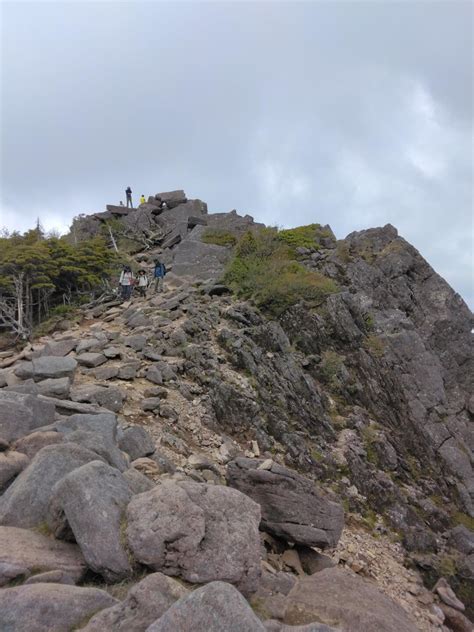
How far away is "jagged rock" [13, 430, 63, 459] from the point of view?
248 inches

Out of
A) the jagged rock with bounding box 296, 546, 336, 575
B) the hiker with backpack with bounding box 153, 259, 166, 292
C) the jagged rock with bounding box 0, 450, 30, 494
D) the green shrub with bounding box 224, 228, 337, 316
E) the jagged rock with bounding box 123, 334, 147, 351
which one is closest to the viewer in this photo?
the jagged rock with bounding box 0, 450, 30, 494

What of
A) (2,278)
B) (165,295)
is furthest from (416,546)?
(2,278)

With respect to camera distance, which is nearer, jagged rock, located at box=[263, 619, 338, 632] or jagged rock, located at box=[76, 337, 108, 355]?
jagged rock, located at box=[263, 619, 338, 632]

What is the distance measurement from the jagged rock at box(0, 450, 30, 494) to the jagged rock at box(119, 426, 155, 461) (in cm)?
262

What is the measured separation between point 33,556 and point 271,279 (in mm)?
15784

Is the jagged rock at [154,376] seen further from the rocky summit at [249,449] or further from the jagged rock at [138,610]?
the jagged rock at [138,610]

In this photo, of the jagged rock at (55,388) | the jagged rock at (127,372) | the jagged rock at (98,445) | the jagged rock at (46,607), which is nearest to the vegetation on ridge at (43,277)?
the jagged rock at (127,372)

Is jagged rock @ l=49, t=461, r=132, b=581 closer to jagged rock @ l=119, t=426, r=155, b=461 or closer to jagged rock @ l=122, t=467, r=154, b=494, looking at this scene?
jagged rock @ l=122, t=467, r=154, b=494

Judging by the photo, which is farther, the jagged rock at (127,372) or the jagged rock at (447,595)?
the jagged rock at (127,372)

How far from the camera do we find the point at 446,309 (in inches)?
892

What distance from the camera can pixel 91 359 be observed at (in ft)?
42.9

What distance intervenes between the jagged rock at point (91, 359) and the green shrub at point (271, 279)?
7.05 m

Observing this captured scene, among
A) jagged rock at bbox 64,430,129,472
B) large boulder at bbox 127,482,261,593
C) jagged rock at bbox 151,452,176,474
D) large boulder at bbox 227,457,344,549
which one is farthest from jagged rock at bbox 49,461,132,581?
large boulder at bbox 227,457,344,549

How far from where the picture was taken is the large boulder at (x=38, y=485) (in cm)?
500
